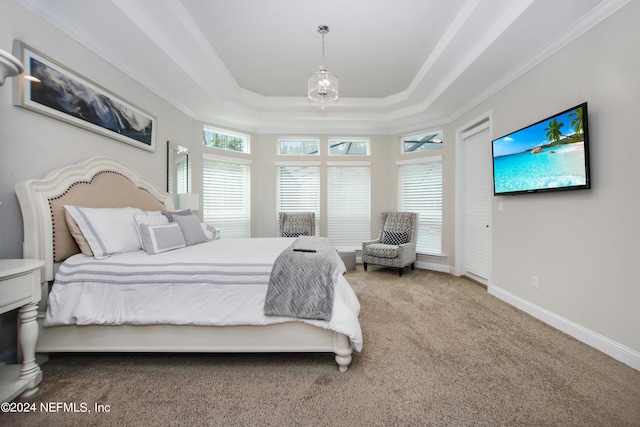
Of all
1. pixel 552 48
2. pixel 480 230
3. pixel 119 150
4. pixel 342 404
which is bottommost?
pixel 342 404

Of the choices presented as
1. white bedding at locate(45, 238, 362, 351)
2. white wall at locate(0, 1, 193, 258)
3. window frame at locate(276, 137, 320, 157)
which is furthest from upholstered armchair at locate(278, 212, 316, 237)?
white bedding at locate(45, 238, 362, 351)

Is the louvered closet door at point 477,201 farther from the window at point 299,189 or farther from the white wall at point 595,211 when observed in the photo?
the window at point 299,189

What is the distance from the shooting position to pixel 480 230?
3861 millimetres

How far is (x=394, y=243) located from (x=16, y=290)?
439 cm

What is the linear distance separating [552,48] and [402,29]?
4.63 ft

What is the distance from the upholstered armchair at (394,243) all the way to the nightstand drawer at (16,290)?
3885mm

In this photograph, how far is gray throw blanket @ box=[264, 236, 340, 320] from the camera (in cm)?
175

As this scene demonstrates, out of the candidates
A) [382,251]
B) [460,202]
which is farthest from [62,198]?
[460,202]

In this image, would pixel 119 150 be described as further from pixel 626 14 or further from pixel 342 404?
pixel 626 14

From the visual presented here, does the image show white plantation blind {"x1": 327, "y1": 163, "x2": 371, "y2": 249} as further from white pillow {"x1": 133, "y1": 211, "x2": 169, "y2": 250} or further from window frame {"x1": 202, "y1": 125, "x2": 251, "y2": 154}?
white pillow {"x1": 133, "y1": 211, "x2": 169, "y2": 250}

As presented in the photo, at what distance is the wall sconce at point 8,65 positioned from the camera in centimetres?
132

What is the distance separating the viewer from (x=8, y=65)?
1.36 metres

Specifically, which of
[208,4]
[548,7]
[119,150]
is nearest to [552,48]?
[548,7]

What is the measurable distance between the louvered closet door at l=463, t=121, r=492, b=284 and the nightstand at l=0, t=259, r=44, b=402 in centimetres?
441
